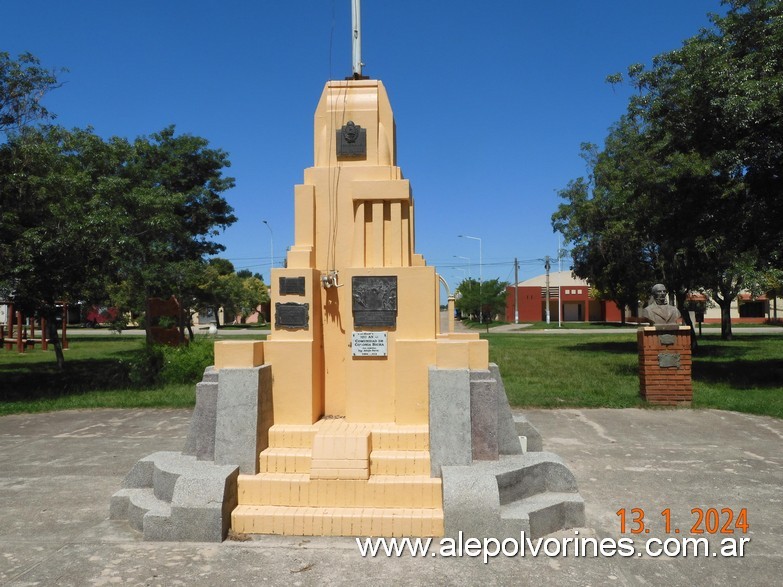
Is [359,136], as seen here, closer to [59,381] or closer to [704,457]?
[704,457]

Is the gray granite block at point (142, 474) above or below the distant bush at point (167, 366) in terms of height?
below

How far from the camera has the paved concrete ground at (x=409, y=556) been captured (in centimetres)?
445

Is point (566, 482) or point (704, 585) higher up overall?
point (566, 482)

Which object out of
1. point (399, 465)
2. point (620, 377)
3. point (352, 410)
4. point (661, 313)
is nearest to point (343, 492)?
point (399, 465)

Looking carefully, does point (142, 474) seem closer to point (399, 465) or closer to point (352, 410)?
point (352, 410)

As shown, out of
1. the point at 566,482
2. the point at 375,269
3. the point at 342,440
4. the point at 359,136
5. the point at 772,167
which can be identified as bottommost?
the point at 566,482

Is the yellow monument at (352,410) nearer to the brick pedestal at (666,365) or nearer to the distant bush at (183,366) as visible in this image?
the brick pedestal at (666,365)

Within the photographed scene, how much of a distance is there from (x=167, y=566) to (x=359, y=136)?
4860mm

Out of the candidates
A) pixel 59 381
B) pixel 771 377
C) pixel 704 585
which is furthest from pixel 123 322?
pixel 704 585

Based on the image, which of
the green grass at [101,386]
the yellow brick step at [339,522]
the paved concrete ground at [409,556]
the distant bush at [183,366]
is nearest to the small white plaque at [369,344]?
the yellow brick step at [339,522]

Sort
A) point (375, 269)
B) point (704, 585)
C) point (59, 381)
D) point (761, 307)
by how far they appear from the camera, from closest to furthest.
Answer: point (704, 585) < point (375, 269) < point (59, 381) < point (761, 307)

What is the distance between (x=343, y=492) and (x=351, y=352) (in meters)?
1.56

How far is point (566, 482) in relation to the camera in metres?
5.77

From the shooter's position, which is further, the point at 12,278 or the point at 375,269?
the point at 12,278
